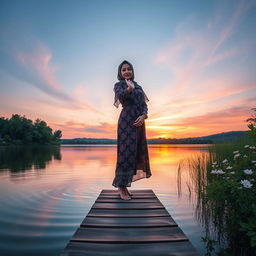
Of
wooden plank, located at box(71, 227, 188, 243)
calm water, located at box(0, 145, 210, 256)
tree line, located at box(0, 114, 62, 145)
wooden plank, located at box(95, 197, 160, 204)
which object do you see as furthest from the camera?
tree line, located at box(0, 114, 62, 145)

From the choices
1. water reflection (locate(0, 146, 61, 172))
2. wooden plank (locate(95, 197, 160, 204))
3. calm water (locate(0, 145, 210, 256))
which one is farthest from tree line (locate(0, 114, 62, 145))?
wooden plank (locate(95, 197, 160, 204))

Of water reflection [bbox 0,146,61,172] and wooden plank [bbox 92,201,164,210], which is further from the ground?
wooden plank [bbox 92,201,164,210]

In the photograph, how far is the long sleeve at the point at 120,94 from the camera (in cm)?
327

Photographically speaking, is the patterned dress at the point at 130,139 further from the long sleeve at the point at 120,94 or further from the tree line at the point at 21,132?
the tree line at the point at 21,132

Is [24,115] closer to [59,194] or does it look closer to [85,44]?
[85,44]

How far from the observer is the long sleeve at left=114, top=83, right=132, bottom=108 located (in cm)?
327

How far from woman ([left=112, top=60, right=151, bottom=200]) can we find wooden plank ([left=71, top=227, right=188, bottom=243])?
49.9 inches

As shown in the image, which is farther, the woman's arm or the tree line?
the tree line

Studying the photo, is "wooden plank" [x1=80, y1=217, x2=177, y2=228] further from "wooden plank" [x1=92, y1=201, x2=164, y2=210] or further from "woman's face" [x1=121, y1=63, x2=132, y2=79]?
"woman's face" [x1=121, y1=63, x2=132, y2=79]

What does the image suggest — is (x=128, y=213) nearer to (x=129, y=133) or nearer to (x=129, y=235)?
(x=129, y=235)

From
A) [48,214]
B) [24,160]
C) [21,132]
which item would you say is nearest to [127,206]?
[48,214]

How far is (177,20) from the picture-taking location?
1170 centimetres

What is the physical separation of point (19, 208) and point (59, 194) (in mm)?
1438

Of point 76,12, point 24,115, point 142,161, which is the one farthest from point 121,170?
point 24,115
